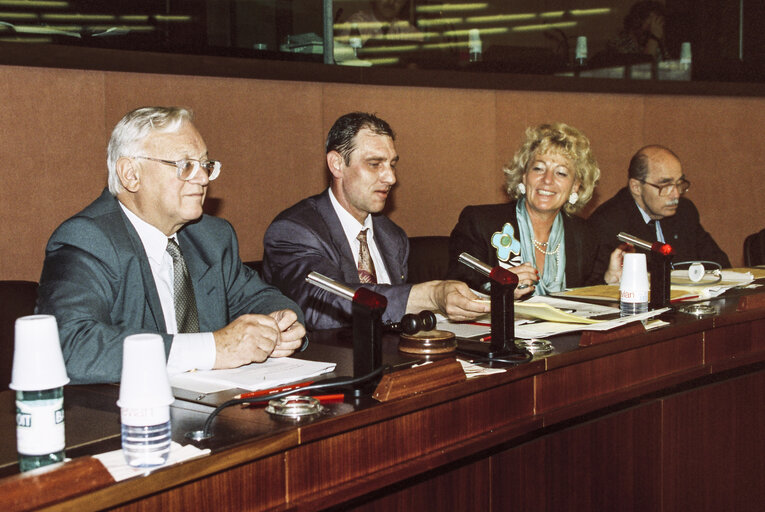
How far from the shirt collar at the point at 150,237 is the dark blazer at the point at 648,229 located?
2.07 metres

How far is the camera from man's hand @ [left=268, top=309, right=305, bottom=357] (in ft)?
6.28

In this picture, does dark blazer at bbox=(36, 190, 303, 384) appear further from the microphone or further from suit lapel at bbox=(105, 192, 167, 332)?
the microphone

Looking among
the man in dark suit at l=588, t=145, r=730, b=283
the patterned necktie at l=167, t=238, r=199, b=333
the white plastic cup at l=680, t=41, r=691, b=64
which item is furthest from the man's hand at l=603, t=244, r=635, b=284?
the white plastic cup at l=680, t=41, r=691, b=64

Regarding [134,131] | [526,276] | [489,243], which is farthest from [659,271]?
[134,131]

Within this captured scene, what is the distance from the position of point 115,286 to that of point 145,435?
97 centimetres

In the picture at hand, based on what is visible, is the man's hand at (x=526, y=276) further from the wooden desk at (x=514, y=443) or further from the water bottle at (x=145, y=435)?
the water bottle at (x=145, y=435)

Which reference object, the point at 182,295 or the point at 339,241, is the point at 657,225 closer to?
the point at 339,241

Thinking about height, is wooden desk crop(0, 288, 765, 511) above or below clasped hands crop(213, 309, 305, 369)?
below

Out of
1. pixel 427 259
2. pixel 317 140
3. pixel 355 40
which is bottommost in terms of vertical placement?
pixel 427 259

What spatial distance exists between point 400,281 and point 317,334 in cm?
84

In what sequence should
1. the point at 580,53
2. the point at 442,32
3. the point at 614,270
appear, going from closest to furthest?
the point at 614,270, the point at 442,32, the point at 580,53

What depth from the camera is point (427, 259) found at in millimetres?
3502

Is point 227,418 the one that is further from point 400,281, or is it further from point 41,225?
point 41,225

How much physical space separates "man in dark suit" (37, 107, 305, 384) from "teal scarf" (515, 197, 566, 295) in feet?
4.13
